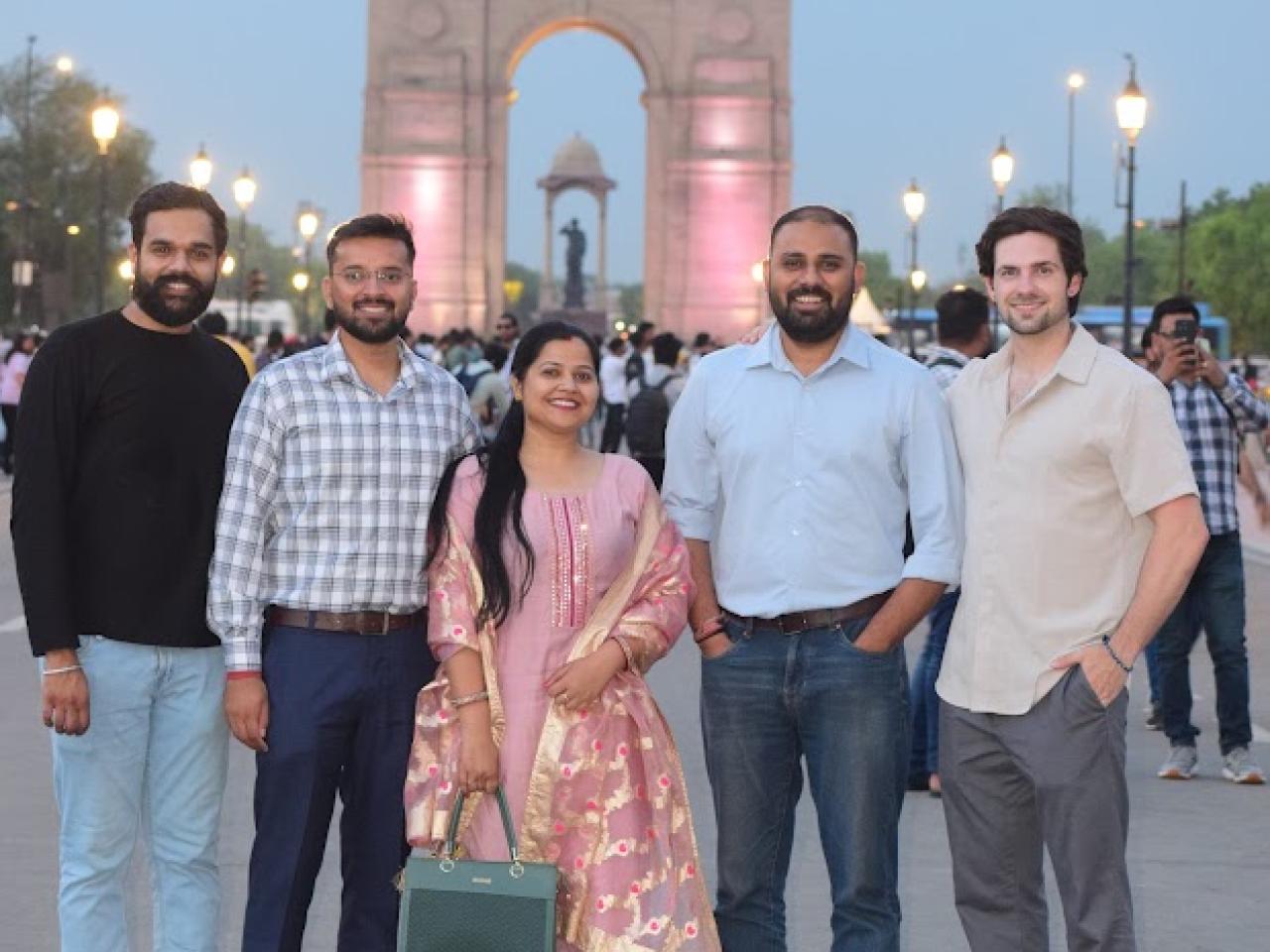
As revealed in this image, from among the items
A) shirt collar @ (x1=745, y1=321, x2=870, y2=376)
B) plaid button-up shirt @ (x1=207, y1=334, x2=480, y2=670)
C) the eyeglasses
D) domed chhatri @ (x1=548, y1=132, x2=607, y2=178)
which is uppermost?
domed chhatri @ (x1=548, y1=132, x2=607, y2=178)

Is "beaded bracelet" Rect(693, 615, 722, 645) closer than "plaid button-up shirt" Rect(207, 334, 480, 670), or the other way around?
"plaid button-up shirt" Rect(207, 334, 480, 670)

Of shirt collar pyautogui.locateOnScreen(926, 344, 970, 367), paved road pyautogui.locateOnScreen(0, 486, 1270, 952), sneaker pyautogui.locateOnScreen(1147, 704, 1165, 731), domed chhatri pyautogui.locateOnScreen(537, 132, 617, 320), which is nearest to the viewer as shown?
paved road pyautogui.locateOnScreen(0, 486, 1270, 952)

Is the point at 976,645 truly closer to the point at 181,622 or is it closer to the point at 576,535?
the point at 576,535

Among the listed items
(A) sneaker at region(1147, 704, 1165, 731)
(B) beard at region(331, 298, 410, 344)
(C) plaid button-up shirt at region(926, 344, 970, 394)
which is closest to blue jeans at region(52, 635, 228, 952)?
(B) beard at region(331, 298, 410, 344)

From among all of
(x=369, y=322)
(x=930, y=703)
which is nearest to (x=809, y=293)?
(x=369, y=322)

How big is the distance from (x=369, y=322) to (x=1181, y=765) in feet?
17.4

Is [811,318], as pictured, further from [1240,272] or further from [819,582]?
[1240,272]

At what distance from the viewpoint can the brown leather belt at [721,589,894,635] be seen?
18.3 feet

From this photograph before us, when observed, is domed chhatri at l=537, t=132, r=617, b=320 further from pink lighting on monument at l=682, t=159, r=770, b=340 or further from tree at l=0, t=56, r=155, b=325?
tree at l=0, t=56, r=155, b=325

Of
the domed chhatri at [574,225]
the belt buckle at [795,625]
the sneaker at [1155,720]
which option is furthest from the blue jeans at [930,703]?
the domed chhatri at [574,225]

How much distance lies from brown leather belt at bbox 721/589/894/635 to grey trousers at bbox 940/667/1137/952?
30 cm

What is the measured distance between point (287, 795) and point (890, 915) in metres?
1.42

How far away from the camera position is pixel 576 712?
5258 millimetres

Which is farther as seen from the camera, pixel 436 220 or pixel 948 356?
pixel 436 220
